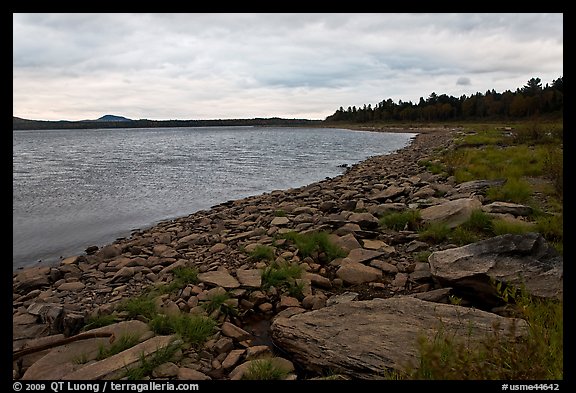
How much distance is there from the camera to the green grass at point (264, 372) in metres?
3.26

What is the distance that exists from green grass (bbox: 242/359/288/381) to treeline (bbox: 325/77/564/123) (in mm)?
39464

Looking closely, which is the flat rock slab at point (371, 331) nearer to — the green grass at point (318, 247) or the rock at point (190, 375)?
the rock at point (190, 375)

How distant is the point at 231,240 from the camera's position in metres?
7.93

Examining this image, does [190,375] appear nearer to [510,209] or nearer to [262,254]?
[262,254]

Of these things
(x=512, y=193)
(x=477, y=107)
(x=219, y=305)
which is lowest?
(x=219, y=305)

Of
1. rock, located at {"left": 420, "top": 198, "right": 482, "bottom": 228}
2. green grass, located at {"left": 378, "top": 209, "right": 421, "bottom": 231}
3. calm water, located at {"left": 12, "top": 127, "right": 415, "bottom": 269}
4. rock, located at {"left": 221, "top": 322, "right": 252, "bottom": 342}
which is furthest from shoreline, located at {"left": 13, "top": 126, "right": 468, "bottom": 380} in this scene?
calm water, located at {"left": 12, "top": 127, "right": 415, "bottom": 269}

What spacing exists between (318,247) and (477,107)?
101793 millimetres

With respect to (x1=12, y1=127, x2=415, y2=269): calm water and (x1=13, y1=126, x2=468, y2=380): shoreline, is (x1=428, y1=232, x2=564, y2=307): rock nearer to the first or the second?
(x1=13, y1=126, x2=468, y2=380): shoreline

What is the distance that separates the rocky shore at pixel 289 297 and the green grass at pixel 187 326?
0.35 ft

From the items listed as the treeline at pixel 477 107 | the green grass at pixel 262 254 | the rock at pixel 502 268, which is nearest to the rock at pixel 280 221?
the green grass at pixel 262 254

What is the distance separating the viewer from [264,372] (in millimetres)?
3277

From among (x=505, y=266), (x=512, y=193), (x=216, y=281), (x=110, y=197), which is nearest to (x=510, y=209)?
(x=512, y=193)

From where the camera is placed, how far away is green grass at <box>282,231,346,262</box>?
6488 mm
